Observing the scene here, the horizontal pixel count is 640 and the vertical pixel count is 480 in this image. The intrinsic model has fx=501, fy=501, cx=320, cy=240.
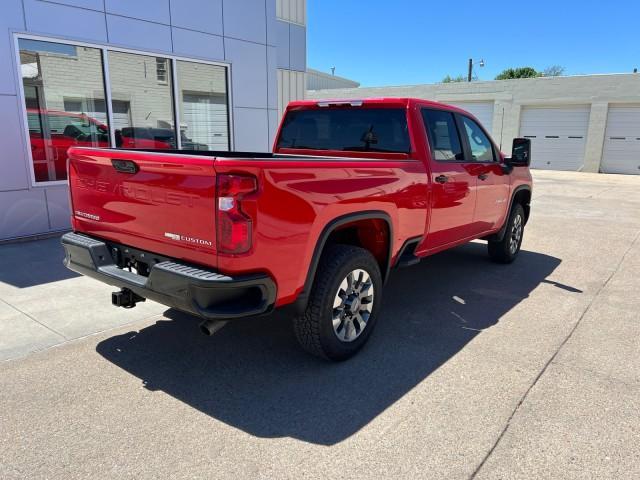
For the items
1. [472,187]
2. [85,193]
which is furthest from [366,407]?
[472,187]

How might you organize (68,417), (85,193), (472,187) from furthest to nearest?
(472,187) → (85,193) → (68,417)

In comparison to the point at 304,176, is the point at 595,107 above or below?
above

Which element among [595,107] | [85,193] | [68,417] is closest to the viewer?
[68,417]

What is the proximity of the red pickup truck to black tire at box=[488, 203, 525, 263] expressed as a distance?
5.12 feet

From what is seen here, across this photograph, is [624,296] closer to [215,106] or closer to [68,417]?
[68,417]

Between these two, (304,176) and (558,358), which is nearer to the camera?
(304,176)

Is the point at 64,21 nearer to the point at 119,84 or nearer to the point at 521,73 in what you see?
the point at 119,84

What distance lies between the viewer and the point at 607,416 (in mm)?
3047

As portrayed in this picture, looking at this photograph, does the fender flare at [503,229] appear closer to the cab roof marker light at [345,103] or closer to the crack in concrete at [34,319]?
the cab roof marker light at [345,103]

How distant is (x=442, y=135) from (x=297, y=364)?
258cm

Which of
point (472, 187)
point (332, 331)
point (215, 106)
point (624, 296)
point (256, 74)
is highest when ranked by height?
point (256, 74)

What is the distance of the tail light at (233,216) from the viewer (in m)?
2.70

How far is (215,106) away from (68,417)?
7879 mm

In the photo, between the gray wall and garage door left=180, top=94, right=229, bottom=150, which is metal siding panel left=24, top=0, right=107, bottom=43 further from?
the gray wall
